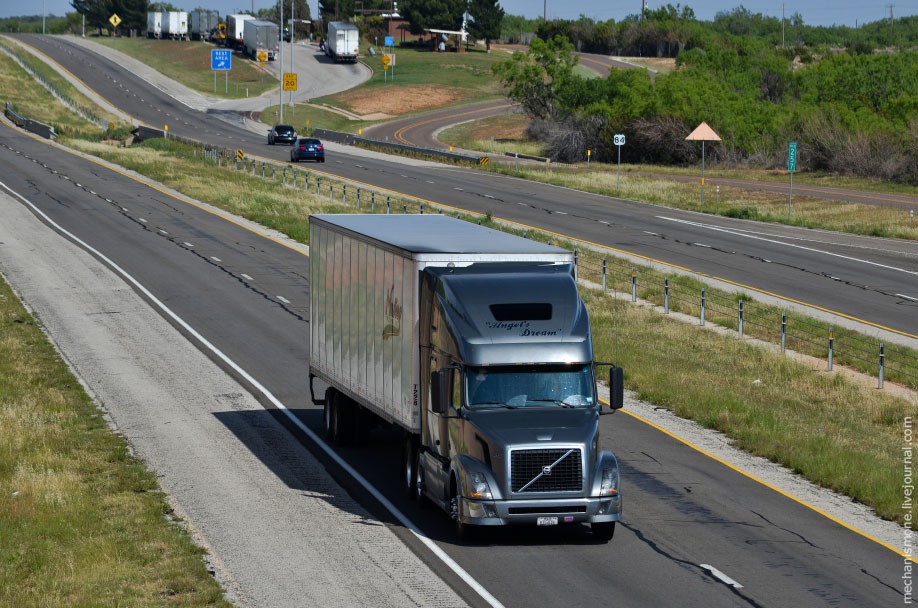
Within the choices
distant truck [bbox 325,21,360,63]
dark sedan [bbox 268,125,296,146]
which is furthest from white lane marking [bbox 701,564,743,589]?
distant truck [bbox 325,21,360,63]

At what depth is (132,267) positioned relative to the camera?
43.1 m

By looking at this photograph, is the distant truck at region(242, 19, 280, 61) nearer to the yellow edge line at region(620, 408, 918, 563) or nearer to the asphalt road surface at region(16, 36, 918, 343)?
the asphalt road surface at region(16, 36, 918, 343)

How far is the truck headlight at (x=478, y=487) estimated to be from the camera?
51.2ft

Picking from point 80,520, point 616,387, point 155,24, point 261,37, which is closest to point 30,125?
point 261,37

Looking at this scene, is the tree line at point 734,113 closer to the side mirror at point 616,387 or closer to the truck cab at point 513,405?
the side mirror at point 616,387

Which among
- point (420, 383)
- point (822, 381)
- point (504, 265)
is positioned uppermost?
point (504, 265)

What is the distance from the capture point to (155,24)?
178375 millimetres

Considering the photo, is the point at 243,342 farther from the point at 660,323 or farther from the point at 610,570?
the point at 610,570

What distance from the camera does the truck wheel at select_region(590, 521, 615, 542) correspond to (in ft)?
53.1

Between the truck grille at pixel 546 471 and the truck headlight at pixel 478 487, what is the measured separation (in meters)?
0.30

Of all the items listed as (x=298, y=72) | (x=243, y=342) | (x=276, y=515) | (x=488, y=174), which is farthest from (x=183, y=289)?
(x=298, y=72)

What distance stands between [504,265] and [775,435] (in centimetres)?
→ 773

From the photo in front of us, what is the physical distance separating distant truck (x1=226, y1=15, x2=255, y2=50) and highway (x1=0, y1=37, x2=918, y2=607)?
7626 cm

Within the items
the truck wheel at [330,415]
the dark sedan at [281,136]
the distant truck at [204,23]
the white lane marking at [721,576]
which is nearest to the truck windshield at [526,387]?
the white lane marking at [721,576]
